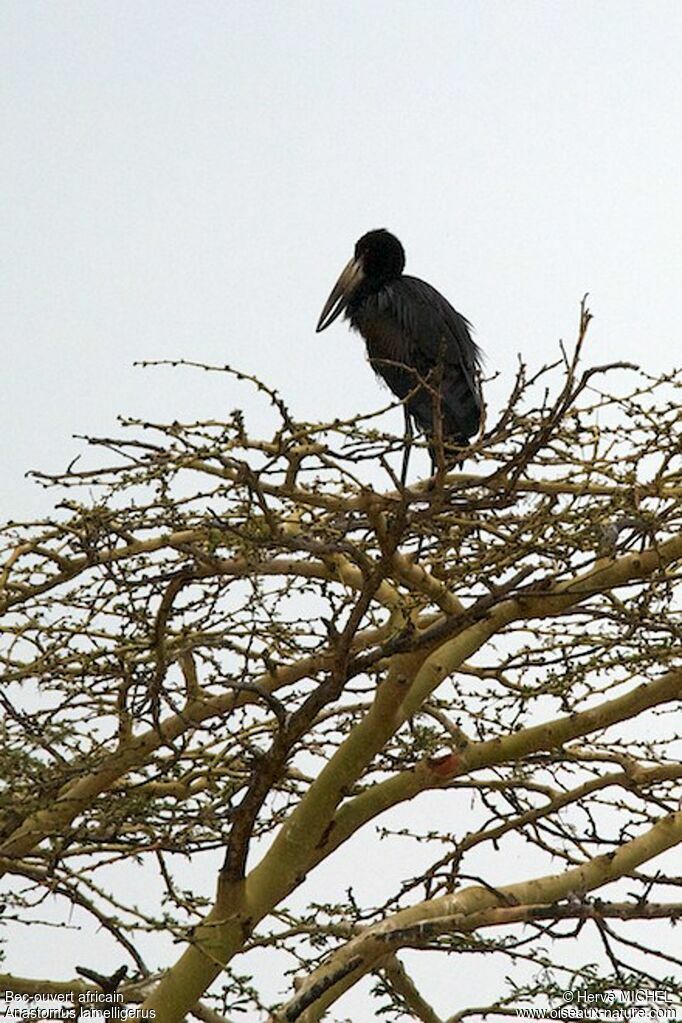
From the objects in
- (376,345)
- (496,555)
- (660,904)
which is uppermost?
(376,345)

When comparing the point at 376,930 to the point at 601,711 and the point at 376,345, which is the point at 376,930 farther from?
the point at 376,345

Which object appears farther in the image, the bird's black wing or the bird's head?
the bird's head

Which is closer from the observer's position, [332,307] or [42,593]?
[42,593]

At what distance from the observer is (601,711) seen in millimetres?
4141

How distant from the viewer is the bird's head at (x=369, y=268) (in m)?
6.25

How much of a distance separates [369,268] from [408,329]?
1.77ft

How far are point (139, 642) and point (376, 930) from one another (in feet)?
2.99

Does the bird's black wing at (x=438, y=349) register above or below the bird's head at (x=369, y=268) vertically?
below

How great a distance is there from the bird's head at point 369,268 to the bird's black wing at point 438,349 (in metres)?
0.12

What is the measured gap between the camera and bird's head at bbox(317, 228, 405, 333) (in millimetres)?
6254

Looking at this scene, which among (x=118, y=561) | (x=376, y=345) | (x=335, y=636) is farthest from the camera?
(x=376, y=345)

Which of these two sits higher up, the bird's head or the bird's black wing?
the bird's head

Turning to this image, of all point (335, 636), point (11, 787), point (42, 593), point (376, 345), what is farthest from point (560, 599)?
point (376, 345)

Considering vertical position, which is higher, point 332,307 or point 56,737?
point 332,307
